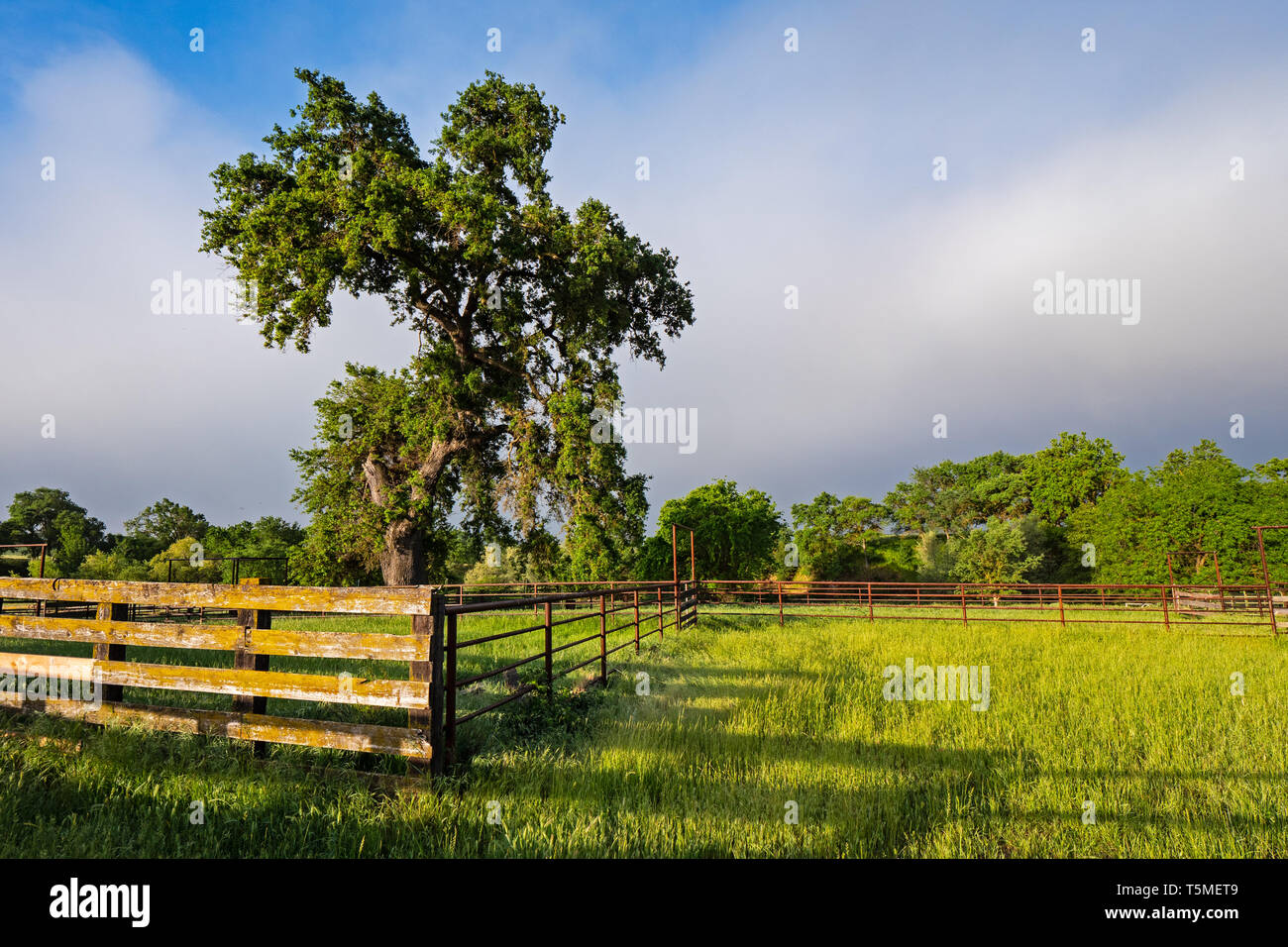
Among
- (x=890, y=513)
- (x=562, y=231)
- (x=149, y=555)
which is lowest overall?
(x=149, y=555)

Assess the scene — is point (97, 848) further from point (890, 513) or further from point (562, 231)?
point (890, 513)

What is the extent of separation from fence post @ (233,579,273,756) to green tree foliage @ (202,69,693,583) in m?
11.9

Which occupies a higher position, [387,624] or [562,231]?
[562,231]

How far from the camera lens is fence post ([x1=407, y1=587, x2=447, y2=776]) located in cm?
370

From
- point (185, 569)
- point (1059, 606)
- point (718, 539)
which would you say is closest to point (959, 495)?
point (718, 539)

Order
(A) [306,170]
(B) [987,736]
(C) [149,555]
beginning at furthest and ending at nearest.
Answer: (C) [149,555] < (A) [306,170] < (B) [987,736]

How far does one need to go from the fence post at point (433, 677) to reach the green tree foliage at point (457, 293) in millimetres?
12343

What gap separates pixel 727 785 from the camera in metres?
3.85

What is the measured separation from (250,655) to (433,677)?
5.39 feet

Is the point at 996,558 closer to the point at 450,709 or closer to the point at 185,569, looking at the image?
→ the point at 450,709

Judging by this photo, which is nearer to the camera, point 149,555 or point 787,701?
point 787,701

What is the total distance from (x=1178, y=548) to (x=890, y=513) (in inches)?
922
